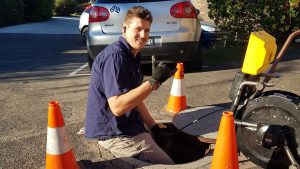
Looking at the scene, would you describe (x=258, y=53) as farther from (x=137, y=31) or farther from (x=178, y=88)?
(x=178, y=88)

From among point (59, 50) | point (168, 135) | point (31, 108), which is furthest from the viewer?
point (59, 50)

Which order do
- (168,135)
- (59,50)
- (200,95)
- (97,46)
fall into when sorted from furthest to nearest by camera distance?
1. (59,50)
2. (97,46)
3. (200,95)
4. (168,135)

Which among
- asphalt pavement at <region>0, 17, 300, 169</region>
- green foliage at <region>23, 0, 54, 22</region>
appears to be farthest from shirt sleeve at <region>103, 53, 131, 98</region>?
green foliage at <region>23, 0, 54, 22</region>

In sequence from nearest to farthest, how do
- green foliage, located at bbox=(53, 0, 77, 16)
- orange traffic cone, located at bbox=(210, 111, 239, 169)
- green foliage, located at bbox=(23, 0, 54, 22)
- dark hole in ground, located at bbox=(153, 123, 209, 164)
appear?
orange traffic cone, located at bbox=(210, 111, 239, 169)
dark hole in ground, located at bbox=(153, 123, 209, 164)
green foliage, located at bbox=(23, 0, 54, 22)
green foliage, located at bbox=(53, 0, 77, 16)

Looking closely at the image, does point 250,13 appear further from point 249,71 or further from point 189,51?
point 249,71

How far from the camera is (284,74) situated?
23.0 feet

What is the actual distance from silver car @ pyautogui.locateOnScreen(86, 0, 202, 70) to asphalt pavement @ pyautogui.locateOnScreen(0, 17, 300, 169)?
556 mm

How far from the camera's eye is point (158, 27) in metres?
6.40

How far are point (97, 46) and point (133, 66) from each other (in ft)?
11.1

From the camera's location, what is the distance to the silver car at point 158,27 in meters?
6.39

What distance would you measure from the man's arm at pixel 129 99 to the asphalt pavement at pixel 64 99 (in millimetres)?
520

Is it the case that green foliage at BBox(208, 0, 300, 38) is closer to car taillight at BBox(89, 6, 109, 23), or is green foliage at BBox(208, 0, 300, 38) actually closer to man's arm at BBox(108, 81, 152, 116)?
car taillight at BBox(89, 6, 109, 23)

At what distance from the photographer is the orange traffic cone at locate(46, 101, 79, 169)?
2.93 meters

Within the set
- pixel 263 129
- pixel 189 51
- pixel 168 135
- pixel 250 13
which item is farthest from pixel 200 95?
pixel 250 13
